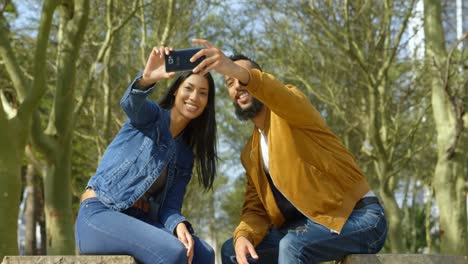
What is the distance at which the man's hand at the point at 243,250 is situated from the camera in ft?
14.4

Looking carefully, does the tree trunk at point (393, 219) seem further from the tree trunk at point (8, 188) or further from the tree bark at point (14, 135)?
the tree trunk at point (8, 188)

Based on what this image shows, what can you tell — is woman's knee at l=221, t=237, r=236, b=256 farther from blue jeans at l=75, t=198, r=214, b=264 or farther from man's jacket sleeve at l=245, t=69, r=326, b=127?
man's jacket sleeve at l=245, t=69, r=326, b=127

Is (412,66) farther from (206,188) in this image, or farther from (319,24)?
(206,188)

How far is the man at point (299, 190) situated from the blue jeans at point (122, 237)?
1.83 ft

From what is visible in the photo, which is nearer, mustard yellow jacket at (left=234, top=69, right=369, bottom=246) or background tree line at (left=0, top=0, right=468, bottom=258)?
mustard yellow jacket at (left=234, top=69, right=369, bottom=246)

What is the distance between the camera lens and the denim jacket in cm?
421


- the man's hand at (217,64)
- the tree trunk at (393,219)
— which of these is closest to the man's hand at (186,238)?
the man's hand at (217,64)

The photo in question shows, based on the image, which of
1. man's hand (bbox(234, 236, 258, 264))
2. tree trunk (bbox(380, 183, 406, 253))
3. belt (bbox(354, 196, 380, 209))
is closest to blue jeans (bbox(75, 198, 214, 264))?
man's hand (bbox(234, 236, 258, 264))

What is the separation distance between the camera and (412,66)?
17.5m

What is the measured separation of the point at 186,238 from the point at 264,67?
14.9 metres

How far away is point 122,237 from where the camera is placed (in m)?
4.07

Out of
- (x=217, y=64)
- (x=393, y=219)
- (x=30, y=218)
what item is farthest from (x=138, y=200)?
(x=30, y=218)

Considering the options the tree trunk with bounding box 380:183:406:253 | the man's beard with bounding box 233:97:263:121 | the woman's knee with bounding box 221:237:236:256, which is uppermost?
the man's beard with bounding box 233:97:263:121

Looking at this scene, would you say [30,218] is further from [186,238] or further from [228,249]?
[186,238]
